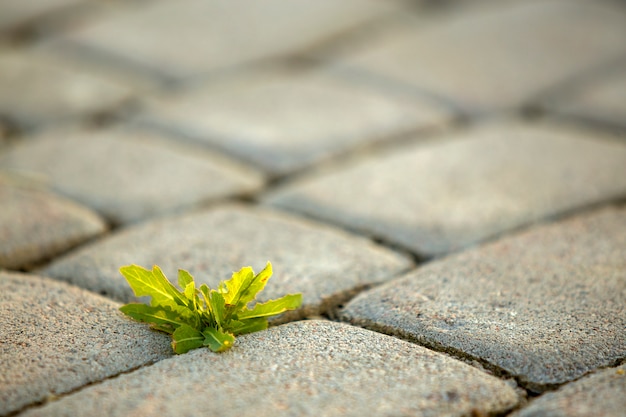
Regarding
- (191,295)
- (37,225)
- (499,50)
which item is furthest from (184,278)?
(499,50)

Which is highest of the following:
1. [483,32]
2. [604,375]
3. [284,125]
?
[483,32]

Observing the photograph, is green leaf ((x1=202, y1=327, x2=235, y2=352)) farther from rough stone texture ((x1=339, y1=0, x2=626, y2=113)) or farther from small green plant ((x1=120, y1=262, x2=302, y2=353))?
rough stone texture ((x1=339, y1=0, x2=626, y2=113))

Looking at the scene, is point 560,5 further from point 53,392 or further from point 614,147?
point 53,392

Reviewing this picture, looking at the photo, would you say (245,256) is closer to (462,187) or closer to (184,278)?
(184,278)

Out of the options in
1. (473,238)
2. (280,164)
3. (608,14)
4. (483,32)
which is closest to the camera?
(473,238)

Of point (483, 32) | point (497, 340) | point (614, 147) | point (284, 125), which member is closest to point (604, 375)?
point (497, 340)

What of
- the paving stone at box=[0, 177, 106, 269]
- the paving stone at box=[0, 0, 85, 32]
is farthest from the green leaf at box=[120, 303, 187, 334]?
the paving stone at box=[0, 0, 85, 32]

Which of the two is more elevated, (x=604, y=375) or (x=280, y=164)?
(x=280, y=164)
